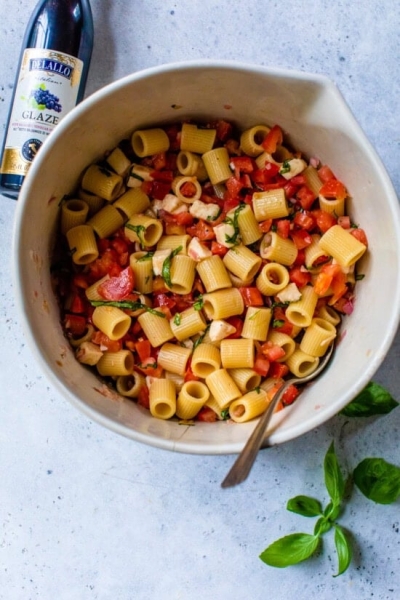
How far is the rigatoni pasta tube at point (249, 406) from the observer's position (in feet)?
5.97

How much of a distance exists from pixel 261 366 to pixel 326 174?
0.53m

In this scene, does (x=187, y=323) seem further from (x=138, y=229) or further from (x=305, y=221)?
(x=305, y=221)

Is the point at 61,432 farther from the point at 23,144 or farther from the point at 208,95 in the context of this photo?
the point at 208,95

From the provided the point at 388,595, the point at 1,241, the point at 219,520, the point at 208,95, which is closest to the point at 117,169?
the point at 208,95

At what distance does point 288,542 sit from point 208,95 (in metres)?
1.29

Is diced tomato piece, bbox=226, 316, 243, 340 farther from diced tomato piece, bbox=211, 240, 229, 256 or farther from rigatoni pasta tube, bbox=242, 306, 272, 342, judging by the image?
diced tomato piece, bbox=211, 240, 229, 256

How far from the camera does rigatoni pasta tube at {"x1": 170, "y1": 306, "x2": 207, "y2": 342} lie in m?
1.88

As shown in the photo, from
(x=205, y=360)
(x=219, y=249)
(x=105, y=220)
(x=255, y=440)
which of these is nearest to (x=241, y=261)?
(x=219, y=249)

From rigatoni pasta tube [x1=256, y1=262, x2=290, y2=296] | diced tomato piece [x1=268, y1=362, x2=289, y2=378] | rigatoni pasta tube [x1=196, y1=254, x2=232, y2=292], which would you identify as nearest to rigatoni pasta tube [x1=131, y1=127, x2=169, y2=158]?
rigatoni pasta tube [x1=196, y1=254, x2=232, y2=292]

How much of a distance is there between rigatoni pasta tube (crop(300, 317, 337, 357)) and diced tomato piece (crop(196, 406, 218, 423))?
295 millimetres

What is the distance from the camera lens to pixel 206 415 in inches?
74.9

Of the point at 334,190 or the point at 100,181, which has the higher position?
the point at 334,190

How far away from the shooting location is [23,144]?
6.31 feet

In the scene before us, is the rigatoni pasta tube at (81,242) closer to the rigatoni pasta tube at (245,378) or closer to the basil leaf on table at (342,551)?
the rigatoni pasta tube at (245,378)
